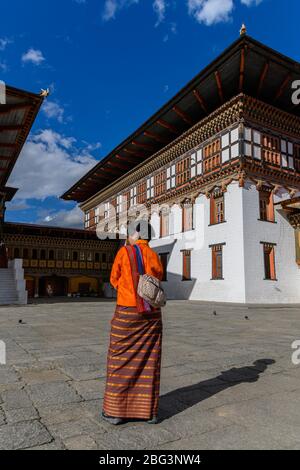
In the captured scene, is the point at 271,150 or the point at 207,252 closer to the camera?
the point at 271,150

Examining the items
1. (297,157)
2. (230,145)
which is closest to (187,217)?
(230,145)

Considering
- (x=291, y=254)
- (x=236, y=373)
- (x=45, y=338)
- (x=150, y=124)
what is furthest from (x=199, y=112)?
(x=236, y=373)

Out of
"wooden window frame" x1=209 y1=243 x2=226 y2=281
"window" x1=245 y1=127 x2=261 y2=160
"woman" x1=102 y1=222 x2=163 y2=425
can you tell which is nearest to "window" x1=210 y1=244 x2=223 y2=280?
"wooden window frame" x1=209 y1=243 x2=226 y2=281

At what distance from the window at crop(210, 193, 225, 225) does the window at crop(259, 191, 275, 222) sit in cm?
210

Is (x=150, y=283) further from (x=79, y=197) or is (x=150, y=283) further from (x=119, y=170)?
(x=79, y=197)

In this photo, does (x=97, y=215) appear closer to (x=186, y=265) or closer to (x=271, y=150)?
(x=186, y=265)

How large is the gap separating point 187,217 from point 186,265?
3.16 m

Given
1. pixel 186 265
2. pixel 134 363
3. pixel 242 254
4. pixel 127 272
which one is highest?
pixel 242 254

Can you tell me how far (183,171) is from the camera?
2372cm

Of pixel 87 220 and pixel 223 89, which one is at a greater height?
pixel 223 89

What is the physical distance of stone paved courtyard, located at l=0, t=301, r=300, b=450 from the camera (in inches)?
97.9

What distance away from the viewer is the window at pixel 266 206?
1966 centimetres

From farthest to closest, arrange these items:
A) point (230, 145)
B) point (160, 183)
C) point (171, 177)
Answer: point (160, 183)
point (171, 177)
point (230, 145)

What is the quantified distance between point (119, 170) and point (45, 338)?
1068 inches
